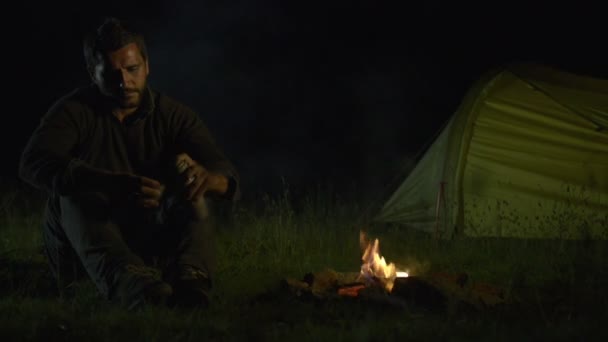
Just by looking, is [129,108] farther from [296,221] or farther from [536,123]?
[536,123]

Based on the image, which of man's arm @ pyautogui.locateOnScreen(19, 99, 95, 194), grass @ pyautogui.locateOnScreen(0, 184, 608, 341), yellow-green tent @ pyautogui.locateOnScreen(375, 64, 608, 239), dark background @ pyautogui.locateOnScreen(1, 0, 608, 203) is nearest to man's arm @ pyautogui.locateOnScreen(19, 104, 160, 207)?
man's arm @ pyautogui.locateOnScreen(19, 99, 95, 194)

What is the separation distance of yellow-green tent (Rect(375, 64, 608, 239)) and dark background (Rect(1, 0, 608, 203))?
242 inches

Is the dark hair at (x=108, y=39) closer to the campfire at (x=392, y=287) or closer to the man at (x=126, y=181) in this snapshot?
the man at (x=126, y=181)

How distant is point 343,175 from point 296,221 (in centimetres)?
599

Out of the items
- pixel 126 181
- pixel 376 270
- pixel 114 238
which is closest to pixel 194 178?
pixel 126 181

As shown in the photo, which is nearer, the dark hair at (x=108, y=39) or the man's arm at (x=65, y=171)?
the man's arm at (x=65, y=171)

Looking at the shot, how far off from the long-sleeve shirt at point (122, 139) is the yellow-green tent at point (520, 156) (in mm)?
2618

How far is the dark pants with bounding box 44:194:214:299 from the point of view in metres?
3.97

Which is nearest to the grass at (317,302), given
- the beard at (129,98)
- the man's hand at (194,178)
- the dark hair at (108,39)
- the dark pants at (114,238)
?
the dark pants at (114,238)

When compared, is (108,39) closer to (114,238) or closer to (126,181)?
(126,181)

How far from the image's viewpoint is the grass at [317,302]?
343cm

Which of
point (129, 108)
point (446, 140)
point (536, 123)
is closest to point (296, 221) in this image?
point (446, 140)

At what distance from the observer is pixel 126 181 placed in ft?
12.9

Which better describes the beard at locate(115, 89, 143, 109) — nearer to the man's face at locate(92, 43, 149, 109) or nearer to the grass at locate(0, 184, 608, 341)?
the man's face at locate(92, 43, 149, 109)
